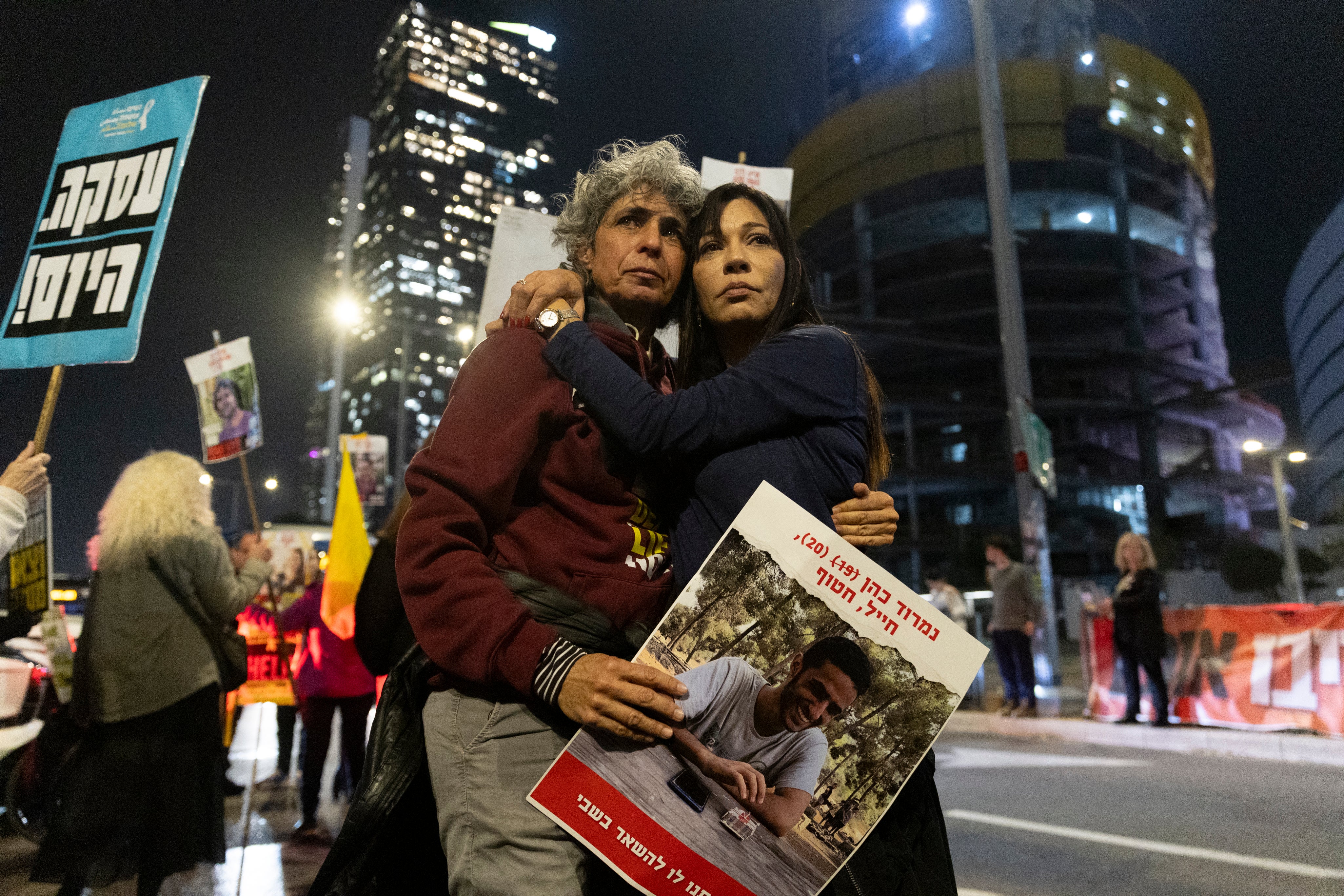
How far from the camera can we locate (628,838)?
1400 millimetres

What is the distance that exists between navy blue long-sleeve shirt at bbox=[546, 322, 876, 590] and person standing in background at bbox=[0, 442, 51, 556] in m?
2.63

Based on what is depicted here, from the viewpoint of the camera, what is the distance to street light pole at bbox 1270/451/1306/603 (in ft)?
83.7

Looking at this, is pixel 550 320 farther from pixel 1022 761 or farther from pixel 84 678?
pixel 1022 761

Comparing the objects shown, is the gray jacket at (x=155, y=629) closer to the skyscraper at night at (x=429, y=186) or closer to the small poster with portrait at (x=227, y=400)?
the small poster with portrait at (x=227, y=400)

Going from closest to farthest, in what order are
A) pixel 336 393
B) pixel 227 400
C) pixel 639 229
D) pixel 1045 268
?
pixel 639 229, pixel 227 400, pixel 336 393, pixel 1045 268

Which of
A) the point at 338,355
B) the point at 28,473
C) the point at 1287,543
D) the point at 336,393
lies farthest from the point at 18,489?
the point at 1287,543

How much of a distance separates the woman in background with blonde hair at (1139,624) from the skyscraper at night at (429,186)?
69.3m

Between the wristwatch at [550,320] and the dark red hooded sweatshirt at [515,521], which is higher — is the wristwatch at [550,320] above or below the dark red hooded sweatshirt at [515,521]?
above

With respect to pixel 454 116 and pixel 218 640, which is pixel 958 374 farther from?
pixel 454 116

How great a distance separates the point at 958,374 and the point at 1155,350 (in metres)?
14.1

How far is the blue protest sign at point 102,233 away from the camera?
3.75 meters

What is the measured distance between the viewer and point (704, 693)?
141 centimetres

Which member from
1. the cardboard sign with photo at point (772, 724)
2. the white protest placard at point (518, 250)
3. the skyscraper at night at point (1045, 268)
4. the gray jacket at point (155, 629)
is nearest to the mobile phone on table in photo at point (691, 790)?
the cardboard sign with photo at point (772, 724)

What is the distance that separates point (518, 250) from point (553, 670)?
2596 millimetres
